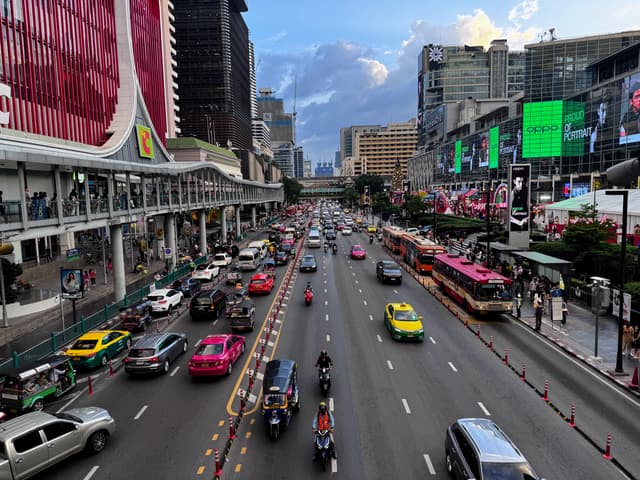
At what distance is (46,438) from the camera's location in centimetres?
1189

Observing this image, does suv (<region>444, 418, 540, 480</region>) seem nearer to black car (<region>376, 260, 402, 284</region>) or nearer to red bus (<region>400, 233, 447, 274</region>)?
black car (<region>376, 260, 402, 284</region>)

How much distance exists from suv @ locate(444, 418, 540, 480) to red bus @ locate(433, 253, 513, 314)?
16.0 metres

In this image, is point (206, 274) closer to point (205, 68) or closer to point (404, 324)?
point (404, 324)

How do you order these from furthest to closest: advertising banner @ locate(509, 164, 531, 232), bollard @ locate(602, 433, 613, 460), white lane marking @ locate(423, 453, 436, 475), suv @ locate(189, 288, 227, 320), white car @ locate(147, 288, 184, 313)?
1. advertising banner @ locate(509, 164, 531, 232)
2. white car @ locate(147, 288, 184, 313)
3. suv @ locate(189, 288, 227, 320)
4. bollard @ locate(602, 433, 613, 460)
5. white lane marking @ locate(423, 453, 436, 475)

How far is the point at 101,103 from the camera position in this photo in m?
50.5

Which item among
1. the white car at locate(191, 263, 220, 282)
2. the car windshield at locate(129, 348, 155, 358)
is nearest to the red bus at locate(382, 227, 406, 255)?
the white car at locate(191, 263, 220, 282)

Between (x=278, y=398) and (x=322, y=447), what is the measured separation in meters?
2.41

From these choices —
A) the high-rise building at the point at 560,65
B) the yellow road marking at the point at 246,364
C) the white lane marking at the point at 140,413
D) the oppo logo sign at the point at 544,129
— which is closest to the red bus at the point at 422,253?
the yellow road marking at the point at 246,364

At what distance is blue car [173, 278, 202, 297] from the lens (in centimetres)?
3412

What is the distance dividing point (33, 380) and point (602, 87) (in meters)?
83.6

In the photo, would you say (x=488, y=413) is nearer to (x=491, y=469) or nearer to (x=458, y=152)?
(x=491, y=469)

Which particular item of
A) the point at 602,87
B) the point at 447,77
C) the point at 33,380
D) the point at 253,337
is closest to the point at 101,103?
the point at 253,337

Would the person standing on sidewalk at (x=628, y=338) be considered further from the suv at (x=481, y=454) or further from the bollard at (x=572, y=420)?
the suv at (x=481, y=454)

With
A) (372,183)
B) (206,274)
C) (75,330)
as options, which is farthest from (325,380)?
(372,183)
